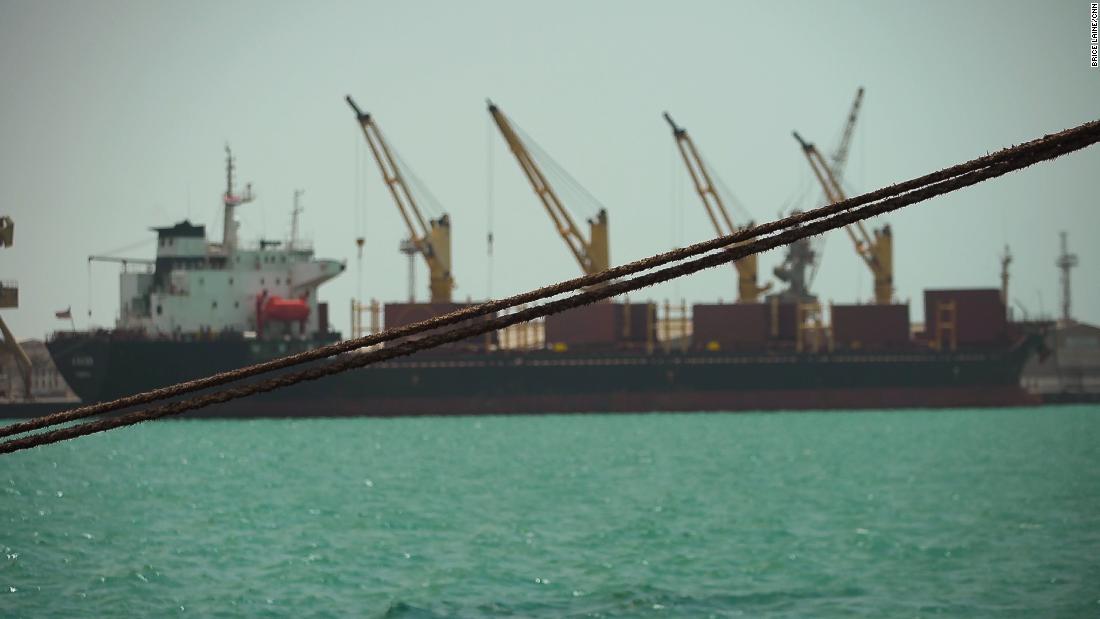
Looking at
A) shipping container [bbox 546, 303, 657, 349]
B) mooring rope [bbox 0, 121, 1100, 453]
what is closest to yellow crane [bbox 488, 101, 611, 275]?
shipping container [bbox 546, 303, 657, 349]

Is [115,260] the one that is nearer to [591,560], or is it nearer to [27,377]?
[27,377]

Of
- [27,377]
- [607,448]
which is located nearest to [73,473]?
[607,448]

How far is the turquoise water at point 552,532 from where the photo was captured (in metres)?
13.6

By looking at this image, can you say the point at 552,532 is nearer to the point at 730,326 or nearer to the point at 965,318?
the point at 730,326

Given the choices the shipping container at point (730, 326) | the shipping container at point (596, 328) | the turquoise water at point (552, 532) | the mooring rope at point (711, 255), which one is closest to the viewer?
the mooring rope at point (711, 255)

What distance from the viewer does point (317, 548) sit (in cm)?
1766

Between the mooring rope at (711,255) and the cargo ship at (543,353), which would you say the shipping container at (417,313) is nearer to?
the cargo ship at (543,353)

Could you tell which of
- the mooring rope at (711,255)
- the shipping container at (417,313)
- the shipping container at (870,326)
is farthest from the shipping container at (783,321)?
Result: the mooring rope at (711,255)

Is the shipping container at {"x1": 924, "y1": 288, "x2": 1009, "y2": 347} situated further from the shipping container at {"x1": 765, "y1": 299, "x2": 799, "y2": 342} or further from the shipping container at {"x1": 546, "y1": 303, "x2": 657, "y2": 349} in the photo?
the shipping container at {"x1": 546, "y1": 303, "x2": 657, "y2": 349}

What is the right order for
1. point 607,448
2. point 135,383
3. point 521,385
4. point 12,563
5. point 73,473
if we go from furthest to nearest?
point 521,385 → point 135,383 → point 607,448 → point 73,473 → point 12,563

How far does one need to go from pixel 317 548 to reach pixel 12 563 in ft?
11.7

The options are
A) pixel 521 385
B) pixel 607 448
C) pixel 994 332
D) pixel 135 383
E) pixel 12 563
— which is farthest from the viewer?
pixel 994 332

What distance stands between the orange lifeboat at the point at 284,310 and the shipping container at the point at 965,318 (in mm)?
30252

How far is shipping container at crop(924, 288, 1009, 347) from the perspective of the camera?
2753 inches
